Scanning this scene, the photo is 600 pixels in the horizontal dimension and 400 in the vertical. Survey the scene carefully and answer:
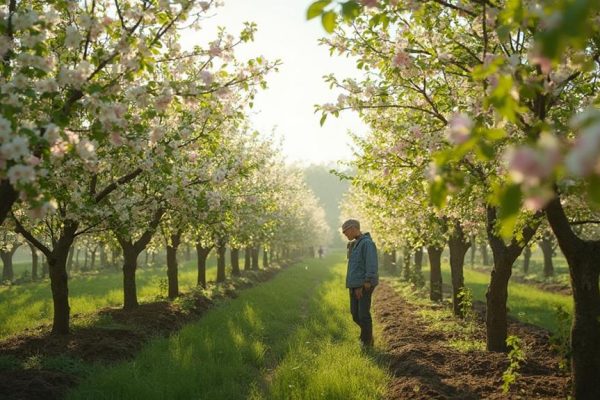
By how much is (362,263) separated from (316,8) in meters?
7.46

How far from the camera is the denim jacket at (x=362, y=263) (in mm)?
9719

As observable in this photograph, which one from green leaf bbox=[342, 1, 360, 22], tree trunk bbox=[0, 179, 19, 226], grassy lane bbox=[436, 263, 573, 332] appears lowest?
grassy lane bbox=[436, 263, 573, 332]

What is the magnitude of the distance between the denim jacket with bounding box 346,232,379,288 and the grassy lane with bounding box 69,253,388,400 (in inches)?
54.2

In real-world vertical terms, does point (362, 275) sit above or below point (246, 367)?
above

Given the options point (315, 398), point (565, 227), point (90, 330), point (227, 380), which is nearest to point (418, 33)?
point (565, 227)

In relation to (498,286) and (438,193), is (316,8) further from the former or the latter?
(498,286)

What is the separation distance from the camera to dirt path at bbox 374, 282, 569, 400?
6551 mm

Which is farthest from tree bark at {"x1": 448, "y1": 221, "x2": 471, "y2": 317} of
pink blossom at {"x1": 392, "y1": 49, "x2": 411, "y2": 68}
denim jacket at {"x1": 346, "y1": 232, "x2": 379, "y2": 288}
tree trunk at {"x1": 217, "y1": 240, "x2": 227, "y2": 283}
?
tree trunk at {"x1": 217, "y1": 240, "x2": 227, "y2": 283}

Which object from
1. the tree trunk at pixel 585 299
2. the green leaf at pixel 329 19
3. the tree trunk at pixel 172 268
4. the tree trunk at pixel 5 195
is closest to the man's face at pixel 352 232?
the tree trunk at pixel 585 299

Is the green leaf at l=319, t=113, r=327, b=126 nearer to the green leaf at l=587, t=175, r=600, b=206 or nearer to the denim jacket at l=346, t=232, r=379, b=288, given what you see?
the denim jacket at l=346, t=232, r=379, b=288

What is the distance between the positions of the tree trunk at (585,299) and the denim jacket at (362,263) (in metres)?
4.63

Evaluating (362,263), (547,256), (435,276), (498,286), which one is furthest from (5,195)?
(547,256)

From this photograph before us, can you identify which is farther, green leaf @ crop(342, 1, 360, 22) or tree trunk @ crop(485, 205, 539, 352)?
tree trunk @ crop(485, 205, 539, 352)

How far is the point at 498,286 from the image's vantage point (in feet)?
28.9
